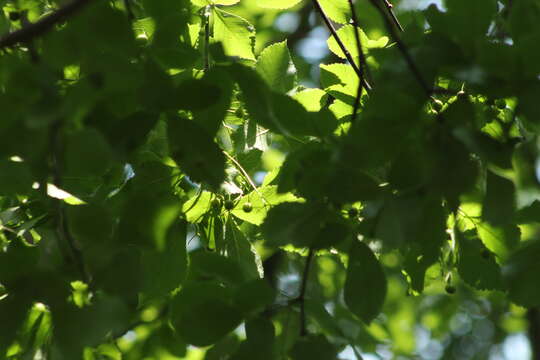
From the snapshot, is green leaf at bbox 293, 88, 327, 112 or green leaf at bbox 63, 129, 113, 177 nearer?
green leaf at bbox 63, 129, 113, 177

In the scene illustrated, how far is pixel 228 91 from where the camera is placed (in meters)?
1.32

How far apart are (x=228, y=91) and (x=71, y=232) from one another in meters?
0.39

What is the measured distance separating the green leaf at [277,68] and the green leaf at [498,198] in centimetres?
79

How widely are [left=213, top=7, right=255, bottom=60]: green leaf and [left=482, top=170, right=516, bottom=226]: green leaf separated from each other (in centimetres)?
99

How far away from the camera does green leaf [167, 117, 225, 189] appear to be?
120 centimetres

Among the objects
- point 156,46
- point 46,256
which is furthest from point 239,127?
point 46,256

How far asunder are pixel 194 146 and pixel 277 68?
2.30ft

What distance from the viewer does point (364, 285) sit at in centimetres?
128

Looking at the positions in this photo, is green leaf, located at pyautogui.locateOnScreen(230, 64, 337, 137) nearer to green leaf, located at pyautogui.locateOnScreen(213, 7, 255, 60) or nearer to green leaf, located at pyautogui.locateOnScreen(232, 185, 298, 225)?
green leaf, located at pyautogui.locateOnScreen(232, 185, 298, 225)

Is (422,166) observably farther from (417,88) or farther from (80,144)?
(80,144)

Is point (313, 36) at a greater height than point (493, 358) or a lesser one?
greater

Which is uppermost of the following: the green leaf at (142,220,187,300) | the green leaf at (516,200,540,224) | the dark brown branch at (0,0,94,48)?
the dark brown branch at (0,0,94,48)

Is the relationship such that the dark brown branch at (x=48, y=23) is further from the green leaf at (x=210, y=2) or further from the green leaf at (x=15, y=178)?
the green leaf at (x=210, y=2)

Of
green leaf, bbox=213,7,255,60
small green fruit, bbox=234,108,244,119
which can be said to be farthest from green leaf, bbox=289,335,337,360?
green leaf, bbox=213,7,255,60
